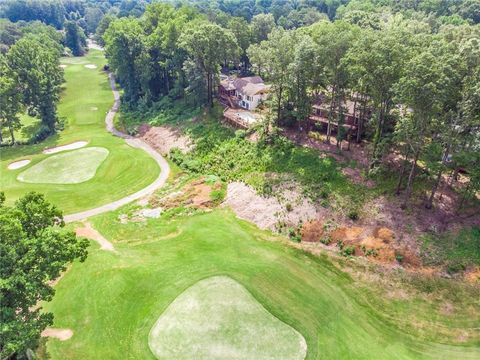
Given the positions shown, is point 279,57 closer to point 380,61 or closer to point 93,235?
point 380,61

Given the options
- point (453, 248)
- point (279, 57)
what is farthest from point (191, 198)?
point (453, 248)

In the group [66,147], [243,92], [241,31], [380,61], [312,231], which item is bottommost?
[66,147]

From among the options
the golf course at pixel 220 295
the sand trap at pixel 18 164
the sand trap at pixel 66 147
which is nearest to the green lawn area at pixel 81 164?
the sand trap at pixel 18 164

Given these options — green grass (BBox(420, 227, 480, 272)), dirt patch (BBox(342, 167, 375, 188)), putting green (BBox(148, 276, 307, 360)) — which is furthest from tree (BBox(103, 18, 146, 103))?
green grass (BBox(420, 227, 480, 272))

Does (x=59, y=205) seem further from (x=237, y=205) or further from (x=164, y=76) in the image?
(x=164, y=76)

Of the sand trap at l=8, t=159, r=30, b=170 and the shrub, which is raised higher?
the shrub

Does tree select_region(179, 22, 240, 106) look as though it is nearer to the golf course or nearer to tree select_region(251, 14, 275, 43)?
the golf course

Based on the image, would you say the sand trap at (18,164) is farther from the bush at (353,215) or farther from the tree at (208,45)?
the bush at (353,215)
